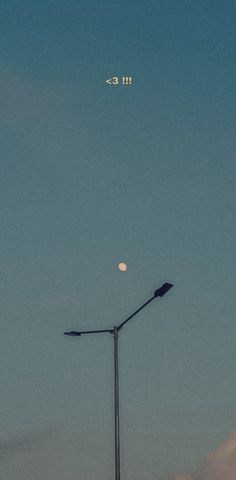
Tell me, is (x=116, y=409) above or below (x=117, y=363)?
below

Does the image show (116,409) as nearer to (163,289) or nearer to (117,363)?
(117,363)

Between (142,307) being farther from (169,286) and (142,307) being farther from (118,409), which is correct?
(118,409)

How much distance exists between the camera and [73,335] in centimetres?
3081

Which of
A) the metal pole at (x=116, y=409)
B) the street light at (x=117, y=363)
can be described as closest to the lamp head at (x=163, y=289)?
the street light at (x=117, y=363)

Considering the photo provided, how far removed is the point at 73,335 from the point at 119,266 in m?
3.44

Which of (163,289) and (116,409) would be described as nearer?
(163,289)

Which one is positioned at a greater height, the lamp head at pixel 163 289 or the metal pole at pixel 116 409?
the lamp head at pixel 163 289

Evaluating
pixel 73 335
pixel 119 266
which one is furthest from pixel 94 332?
pixel 119 266

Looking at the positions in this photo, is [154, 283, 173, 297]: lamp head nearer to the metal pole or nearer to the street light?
the street light

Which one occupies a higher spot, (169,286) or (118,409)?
(169,286)

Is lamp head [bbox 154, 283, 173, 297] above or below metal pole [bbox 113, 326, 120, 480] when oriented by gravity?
above

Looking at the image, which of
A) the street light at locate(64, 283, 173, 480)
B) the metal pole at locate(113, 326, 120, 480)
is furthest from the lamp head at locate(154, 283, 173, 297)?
the metal pole at locate(113, 326, 120, 480)

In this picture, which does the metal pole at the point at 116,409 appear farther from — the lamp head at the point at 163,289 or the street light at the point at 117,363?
the lamp head at the point at 163,289

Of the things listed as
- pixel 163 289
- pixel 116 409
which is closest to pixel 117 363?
pixel 116 409
